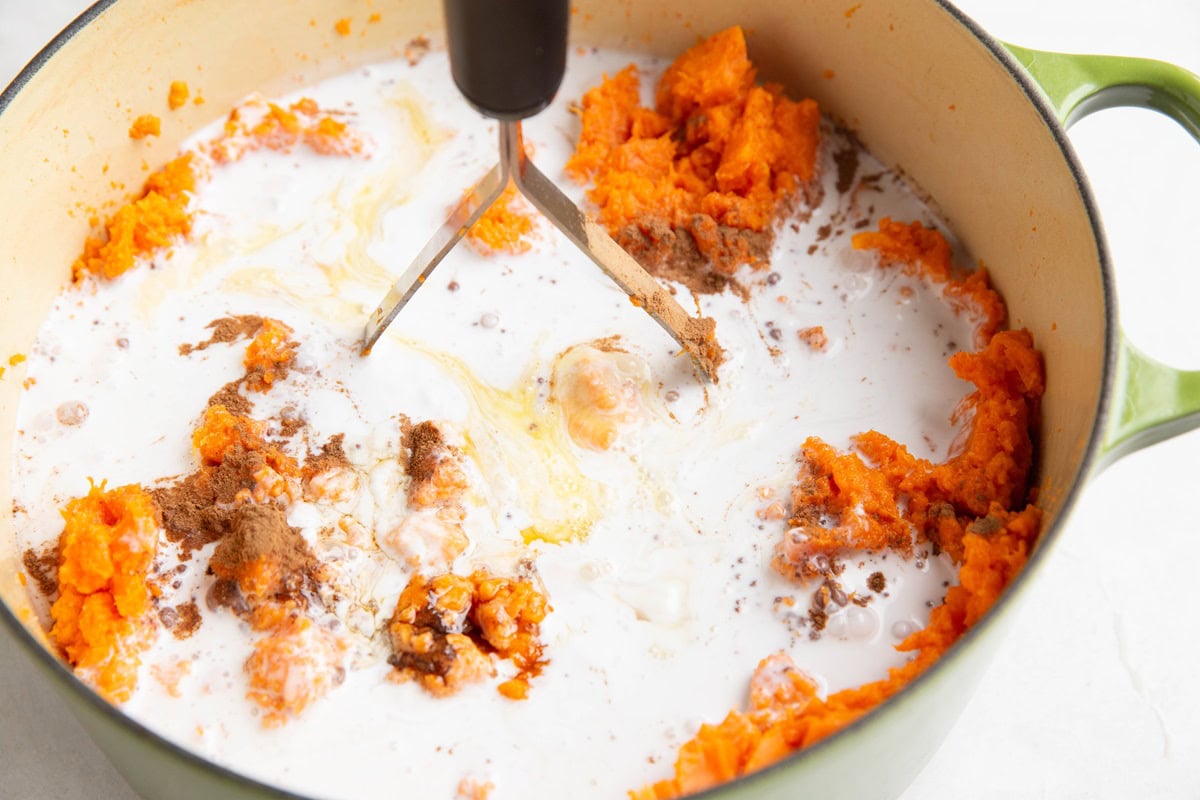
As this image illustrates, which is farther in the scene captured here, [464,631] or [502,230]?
[502,230]

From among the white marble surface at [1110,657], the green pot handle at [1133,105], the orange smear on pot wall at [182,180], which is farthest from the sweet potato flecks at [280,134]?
the green pot handle at [1133,105]

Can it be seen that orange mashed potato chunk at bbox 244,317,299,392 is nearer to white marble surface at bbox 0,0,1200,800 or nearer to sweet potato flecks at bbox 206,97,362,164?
sweet potato flecks at bbox 206,97,362,164

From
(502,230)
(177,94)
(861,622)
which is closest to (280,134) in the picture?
(177,94)

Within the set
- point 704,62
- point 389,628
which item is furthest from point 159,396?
point 704,62

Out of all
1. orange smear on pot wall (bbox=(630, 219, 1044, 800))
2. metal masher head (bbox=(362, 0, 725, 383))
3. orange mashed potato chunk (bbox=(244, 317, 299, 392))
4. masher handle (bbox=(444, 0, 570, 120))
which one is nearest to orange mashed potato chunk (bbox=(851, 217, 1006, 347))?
orange smear on pot wall (bbox=(630, 219, 1044, 800))

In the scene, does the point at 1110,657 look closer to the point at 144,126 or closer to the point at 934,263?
the point at 934,263

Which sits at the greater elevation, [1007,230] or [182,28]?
[182,28]

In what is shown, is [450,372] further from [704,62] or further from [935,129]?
[935,129]
